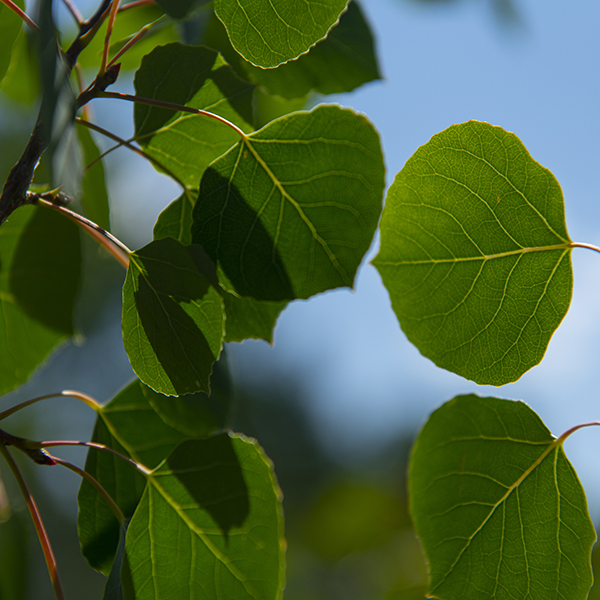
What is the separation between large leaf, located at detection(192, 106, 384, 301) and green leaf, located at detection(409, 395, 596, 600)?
0.68ft

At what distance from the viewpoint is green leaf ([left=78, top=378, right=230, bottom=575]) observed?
1.85ft

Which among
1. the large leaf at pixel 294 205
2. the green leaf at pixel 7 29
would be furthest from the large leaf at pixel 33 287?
the large leaf at pixel 294 205

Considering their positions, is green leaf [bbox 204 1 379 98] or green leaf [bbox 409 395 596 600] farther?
green leaf [bbox 204 1 379 98]

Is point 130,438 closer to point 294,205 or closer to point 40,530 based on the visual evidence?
point 40,530

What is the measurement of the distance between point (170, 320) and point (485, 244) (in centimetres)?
28

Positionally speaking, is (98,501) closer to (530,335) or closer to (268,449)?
(530,335)

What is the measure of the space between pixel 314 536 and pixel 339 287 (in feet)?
4.32

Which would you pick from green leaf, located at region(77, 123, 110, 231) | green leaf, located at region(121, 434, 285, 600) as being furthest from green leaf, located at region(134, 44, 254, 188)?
green leaf, located at region(121, 434, 285, 600)

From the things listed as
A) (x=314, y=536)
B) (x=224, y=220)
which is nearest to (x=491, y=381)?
(x=224, y=220)

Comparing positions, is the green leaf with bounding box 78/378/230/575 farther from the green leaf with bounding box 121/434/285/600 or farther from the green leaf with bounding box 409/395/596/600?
the green leaf with bounding box 409/395/596/600

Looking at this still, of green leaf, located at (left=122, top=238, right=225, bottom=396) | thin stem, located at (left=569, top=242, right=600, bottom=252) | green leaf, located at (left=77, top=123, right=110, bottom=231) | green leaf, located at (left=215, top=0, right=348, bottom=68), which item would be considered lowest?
green leaf, located at (left=122, top=238, right=225, bottom=396)

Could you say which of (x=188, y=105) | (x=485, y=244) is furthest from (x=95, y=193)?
(x=485, y=244)

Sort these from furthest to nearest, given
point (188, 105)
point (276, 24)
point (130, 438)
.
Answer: point (130, 438)
point (188, 105)
point (276, 24)

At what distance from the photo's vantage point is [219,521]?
1.76 feet
